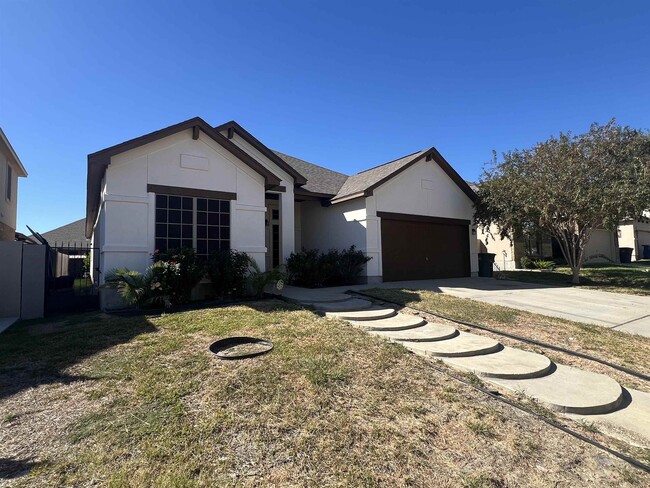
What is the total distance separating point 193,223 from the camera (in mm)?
10195

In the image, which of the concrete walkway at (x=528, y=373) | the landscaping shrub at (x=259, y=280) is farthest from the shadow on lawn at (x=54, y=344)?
the concrete walkway at (x=528, y=373)

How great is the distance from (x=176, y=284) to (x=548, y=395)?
7.88m

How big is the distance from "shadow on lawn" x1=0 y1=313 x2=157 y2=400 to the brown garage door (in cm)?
956

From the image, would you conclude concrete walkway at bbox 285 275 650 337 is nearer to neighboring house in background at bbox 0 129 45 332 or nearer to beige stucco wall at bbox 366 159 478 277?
beige stucco wall at bbox 366 159 478 277

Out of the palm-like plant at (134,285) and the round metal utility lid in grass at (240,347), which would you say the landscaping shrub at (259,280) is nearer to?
the palm-like plant at (134,285)

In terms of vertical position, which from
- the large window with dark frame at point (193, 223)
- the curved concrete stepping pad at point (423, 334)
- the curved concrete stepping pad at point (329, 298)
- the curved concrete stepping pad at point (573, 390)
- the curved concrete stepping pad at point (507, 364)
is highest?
the large window with dark frame at point (193, 223)

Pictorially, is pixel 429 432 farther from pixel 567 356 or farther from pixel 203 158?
pixel 203 158

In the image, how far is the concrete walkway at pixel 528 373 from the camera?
3.72 meters

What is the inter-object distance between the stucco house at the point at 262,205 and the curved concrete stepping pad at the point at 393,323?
204 inches

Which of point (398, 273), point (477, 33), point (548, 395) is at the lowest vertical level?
point (548, 395)

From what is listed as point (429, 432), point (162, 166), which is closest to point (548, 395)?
point (429, 432)

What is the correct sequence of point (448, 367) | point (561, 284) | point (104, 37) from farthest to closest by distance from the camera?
point (561, 284) → point (104, 37) → point (448, 367)

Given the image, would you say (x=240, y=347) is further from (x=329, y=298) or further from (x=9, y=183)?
(x=9, y=183)

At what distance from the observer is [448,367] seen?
489 cm
